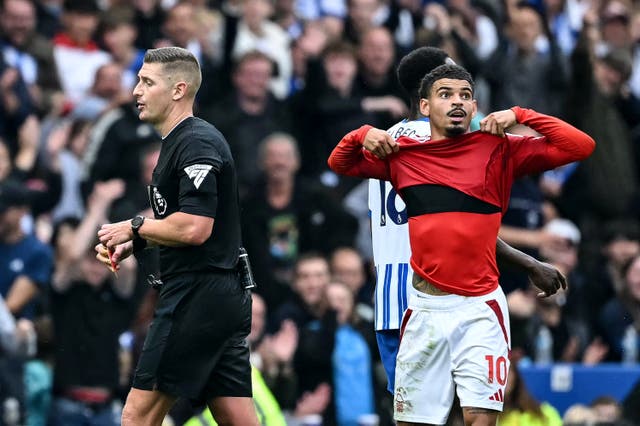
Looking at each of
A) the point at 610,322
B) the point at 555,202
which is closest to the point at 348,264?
the point at 610,322

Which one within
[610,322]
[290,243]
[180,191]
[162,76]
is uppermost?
[162,76]

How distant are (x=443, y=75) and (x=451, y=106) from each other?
205 millimetres

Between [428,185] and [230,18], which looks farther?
[230,18]

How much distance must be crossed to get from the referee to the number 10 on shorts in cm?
127

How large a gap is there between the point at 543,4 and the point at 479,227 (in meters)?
11.6

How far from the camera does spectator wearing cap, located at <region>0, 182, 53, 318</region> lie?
1235 cm

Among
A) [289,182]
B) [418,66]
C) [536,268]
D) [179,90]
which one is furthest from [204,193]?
[289,182]

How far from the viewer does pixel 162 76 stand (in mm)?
7996

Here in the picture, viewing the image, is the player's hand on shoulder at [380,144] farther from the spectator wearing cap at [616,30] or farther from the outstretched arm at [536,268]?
the spectator wearing cap at [616,30]

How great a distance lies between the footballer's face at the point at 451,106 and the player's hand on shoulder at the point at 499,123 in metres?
0.12

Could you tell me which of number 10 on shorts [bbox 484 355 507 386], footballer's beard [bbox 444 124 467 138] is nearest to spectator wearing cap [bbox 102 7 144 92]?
footballer's beard [bbox 444 124 467 138]

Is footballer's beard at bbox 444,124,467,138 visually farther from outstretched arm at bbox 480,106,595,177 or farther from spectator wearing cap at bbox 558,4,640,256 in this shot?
spectator wearing cap at bbox 558,4,640,256

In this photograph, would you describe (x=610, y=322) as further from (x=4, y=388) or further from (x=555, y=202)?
(x=4, y=388)

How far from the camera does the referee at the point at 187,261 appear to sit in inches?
301
